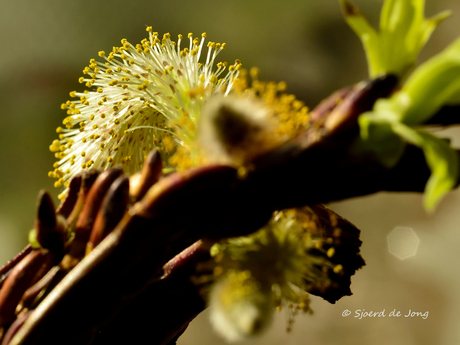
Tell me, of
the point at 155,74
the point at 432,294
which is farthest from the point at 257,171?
the point at 432,294

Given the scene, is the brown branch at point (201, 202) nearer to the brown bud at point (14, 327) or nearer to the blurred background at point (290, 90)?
the brown bud at point (14, 327)

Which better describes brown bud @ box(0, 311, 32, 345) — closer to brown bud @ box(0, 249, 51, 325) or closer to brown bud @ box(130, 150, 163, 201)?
brown bud @ box(0, 249, 51, 325)

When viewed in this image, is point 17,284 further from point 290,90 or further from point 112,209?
point 290,90

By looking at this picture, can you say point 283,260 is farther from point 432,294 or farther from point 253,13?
point 253,13

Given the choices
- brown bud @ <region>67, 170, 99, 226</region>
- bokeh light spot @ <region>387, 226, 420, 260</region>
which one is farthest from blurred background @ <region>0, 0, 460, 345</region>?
brown bud @ <region>67, 170, 99, 226</region>

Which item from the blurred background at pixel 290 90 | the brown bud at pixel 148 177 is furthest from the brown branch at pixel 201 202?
the blurred background at pixel 290 90

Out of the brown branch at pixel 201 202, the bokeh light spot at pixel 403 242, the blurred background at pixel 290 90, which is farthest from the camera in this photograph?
the bokeh light spot at pixel 403 242

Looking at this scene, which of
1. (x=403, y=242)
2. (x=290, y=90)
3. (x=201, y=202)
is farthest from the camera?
(x=290, y=90)

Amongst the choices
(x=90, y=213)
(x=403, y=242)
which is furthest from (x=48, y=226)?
(x=403, y=242)
